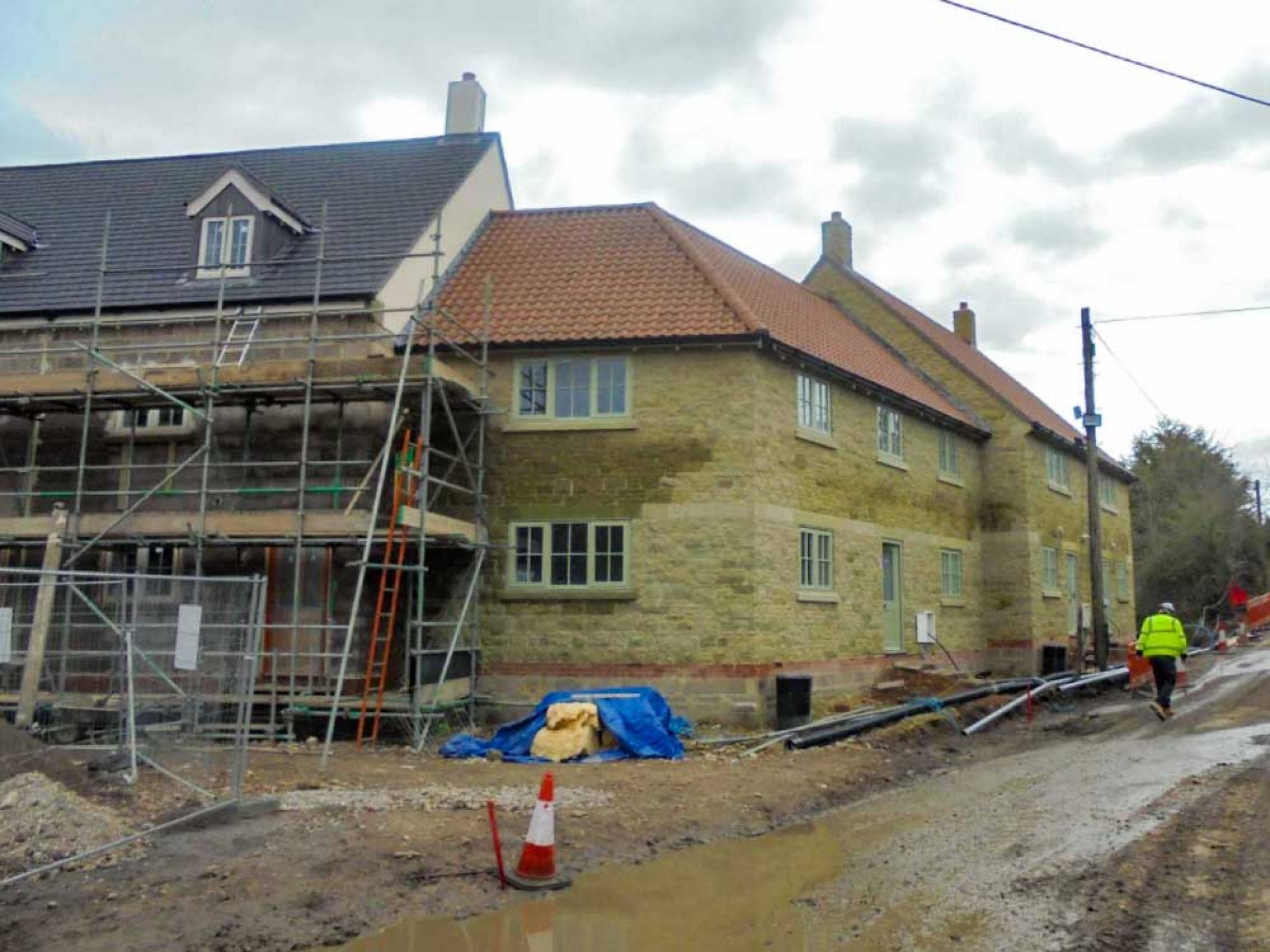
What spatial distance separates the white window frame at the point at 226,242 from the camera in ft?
59.5

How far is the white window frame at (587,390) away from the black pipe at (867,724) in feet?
18.4

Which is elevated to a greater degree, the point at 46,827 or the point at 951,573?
the point at 951,573

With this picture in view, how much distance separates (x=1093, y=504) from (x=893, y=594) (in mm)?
6090

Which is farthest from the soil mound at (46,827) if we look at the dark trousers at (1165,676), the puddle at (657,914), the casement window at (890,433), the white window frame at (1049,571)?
the white window frame at (1049,571)

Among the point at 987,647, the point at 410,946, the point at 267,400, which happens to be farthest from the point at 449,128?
the point at 410,946

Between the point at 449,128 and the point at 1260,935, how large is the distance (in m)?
21.5

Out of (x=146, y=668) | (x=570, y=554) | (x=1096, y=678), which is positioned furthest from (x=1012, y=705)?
(x=146, y=668)

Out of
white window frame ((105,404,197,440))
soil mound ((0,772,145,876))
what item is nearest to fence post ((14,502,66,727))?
soil mound ((0,772,145,876))

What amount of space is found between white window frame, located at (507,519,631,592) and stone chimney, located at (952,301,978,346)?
70.5ft

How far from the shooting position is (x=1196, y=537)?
149ft

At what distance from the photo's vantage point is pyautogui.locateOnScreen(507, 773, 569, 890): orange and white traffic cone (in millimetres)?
7566

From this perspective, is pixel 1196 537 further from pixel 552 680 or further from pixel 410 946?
pixel 410 946

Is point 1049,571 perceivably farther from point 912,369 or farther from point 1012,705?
point 1012,705

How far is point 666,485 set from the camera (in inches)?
653
